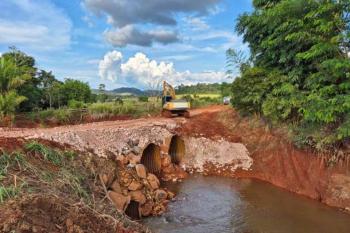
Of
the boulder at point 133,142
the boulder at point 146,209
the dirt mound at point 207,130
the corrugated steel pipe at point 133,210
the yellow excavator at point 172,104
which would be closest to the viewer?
the corrugated steel pipe at point 133,210

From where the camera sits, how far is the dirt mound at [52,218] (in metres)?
5.52

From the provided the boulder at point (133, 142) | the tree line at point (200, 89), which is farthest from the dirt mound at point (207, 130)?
the tree line at point (200, 89)

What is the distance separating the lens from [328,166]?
13141 mm

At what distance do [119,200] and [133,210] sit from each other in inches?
36.6

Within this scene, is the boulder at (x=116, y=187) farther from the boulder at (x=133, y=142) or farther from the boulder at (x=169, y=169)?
the boulder at (x=169, y=169)

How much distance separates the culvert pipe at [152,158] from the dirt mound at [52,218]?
9.26m

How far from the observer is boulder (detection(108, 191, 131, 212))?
10.4m

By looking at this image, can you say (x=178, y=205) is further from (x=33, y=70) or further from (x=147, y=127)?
(x=33, y=70)

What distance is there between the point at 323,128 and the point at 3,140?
10778 mm

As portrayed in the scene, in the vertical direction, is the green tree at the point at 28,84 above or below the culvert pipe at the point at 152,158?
above

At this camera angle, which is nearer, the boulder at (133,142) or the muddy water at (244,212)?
the muddy water at (244,212)

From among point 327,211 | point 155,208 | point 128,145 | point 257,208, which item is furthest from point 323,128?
point 128,145

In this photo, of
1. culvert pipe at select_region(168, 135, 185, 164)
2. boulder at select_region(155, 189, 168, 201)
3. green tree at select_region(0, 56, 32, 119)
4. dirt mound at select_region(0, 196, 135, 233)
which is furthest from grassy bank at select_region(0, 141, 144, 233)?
green tree at select_region(0, 56, 32, 119)

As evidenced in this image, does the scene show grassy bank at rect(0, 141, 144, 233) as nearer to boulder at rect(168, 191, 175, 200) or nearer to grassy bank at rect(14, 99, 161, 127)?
boulder at rect(168, 191, 175, 200)
